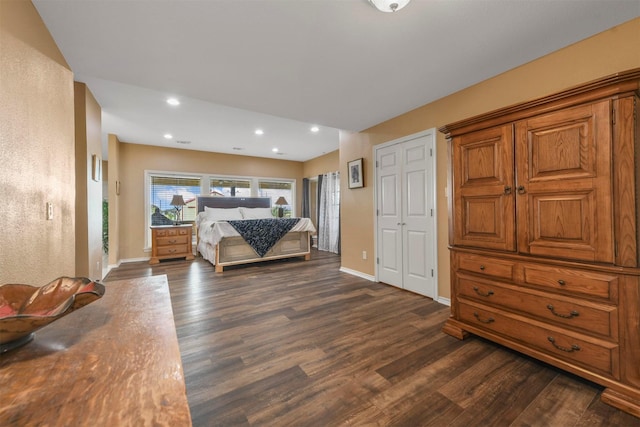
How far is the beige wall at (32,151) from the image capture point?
1303 mm

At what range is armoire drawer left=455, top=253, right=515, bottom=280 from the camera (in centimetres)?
182

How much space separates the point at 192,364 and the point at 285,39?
2434mm

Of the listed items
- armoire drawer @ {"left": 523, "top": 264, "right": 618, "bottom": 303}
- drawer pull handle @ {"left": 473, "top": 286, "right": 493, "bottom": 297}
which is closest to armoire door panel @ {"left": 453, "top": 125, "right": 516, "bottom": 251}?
armoire drawer @ {"left": 523, "top": 264, "right": 618, "bottom": 303}

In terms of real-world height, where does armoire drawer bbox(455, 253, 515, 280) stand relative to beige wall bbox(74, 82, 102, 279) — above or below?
below

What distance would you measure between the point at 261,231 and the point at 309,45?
3.49 metres

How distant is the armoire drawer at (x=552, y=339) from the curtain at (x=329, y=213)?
4.33 meters

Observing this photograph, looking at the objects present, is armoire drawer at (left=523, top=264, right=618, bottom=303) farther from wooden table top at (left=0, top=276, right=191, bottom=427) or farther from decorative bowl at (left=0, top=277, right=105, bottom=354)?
decorative bowl at (left=0, top=277, right=105, bottom=354)

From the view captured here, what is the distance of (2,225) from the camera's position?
1253 millimetres

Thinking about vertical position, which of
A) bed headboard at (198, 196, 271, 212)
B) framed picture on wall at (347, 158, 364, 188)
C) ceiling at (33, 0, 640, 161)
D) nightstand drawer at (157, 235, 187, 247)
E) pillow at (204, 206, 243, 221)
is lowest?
nightstand drawer at (157, 235, 187, 247)

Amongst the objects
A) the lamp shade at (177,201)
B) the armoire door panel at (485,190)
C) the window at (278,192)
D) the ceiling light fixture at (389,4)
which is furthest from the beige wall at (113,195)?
the armoire door panel at (485,190)

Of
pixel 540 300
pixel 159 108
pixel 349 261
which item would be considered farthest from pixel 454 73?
pixel 159 108

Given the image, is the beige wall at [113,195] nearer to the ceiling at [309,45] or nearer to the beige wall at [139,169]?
the beige wall at [139,169]

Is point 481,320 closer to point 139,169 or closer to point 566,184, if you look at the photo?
point 566,184

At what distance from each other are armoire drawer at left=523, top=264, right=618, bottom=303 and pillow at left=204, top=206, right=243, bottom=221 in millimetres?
5178
